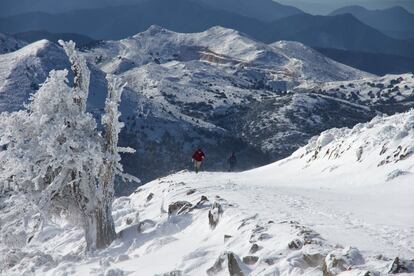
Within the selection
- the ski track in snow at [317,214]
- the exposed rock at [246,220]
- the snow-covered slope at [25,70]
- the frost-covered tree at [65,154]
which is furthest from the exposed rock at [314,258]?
the snow-covered slope at [25,70]

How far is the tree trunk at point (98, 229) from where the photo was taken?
22.4 m

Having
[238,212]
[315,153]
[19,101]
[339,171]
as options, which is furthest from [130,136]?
[238,212]

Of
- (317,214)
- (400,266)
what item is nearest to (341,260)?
(400,266)

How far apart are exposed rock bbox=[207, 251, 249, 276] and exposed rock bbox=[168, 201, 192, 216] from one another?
6.95m

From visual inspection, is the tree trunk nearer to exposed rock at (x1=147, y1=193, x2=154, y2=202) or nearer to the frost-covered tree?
the frost-covered tree

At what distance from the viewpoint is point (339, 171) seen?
29953mm

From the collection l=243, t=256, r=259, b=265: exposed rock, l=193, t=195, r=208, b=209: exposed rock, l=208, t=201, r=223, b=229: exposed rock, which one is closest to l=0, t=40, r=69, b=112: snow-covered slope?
l=193, t=195, r=208, b=209: exposed rock

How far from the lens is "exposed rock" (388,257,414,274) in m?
12.0

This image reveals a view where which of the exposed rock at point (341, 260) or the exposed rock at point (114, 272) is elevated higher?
the exposed rock at point (341, 260)

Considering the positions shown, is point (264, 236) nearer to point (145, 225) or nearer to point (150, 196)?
point (145, 225)

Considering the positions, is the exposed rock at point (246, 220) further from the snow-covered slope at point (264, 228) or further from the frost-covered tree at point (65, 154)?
the frost-covered tree at point (65, 154)

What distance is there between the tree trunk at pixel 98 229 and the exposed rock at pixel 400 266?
43.9 feet

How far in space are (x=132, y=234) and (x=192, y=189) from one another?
4.85 m

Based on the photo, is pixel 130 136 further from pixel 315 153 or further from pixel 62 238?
pixel 62 238
